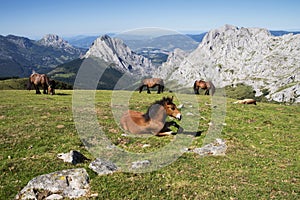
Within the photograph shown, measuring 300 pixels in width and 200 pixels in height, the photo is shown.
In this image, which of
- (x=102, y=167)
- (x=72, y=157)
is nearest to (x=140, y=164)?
(x=102, y=167)

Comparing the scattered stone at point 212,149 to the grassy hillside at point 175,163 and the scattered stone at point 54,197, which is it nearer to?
the grassy hillside at point 175,163

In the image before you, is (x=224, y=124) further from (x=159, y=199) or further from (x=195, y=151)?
(x=159, y=199)

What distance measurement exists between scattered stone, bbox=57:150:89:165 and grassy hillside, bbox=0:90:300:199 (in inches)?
11.6

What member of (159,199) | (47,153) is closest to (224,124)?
(159,199)

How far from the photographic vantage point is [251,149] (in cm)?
1605

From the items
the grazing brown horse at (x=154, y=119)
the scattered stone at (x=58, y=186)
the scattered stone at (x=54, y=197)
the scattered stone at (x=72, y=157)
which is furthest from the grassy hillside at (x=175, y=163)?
the scattered stone at (x=54, y=197)

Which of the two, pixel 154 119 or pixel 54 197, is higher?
pixel 154 119

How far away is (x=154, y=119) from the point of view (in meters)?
16.1

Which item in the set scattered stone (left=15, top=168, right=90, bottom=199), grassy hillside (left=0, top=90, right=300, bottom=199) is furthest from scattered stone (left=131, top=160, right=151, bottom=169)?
scattered stone (left=15, top=168, right=90, bottom=199)

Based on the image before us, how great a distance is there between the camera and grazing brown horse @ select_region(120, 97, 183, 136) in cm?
1581

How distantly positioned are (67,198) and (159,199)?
11.8 ft

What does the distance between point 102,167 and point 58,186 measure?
2.48 meters

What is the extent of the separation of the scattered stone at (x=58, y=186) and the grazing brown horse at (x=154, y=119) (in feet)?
20.9

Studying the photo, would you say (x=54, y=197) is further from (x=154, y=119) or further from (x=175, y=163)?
(x=154, y=119)
